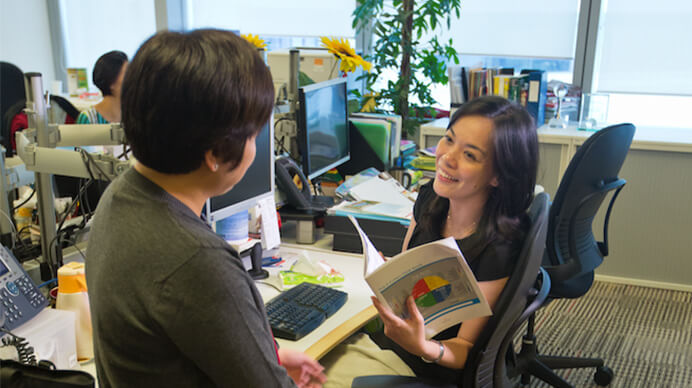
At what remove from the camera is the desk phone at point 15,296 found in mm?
1204

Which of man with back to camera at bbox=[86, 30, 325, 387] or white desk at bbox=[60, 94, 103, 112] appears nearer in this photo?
man with back to camera at bbox=[86, 30, 325, 387]

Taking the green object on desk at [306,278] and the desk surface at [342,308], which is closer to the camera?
the desk surface at [342,308]

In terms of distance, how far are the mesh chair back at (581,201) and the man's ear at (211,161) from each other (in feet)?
5.56

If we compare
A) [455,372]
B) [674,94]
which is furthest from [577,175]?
[674,94]

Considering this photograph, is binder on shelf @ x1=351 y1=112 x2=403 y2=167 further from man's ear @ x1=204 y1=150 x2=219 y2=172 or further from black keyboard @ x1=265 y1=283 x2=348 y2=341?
man's ear @ x1=204 y1=150 x2=219 y2=172

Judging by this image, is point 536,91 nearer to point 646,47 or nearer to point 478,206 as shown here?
point 646,47

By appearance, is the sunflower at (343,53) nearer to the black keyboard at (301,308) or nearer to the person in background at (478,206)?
the person in background at (478,206)

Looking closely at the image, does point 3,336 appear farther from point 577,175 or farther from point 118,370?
point 577,175

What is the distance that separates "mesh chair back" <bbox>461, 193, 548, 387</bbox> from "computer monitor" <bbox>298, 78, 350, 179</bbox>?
3.35 feet

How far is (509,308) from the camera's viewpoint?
49.4 inches

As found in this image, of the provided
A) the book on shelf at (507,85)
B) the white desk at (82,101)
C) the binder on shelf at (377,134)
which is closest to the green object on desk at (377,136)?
the binder on shelf at (377,134)

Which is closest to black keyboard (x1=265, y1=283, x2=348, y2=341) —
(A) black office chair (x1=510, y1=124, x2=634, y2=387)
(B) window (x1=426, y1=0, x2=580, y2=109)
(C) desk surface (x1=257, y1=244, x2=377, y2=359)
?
(C) desk surface (x1=257, y1=244, x2=377, y2=359)

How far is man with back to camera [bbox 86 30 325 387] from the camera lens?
→ 71cm

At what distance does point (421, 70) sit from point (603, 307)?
176 cm
